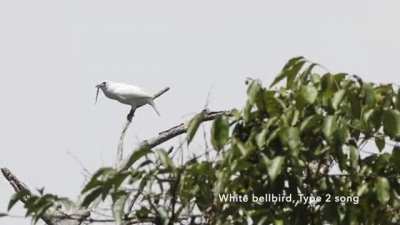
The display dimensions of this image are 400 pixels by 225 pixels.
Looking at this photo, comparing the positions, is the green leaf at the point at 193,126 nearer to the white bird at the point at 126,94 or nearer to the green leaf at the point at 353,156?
the green leaf at the point at 353,156

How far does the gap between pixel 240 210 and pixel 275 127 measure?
0.30m

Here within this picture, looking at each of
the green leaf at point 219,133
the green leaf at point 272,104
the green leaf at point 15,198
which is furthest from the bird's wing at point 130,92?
the green leaf at point 15,198

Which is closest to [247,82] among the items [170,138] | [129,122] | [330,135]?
[330,135]

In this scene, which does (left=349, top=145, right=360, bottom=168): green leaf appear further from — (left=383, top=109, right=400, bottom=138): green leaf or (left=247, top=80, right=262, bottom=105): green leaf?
(left=247, top=80, right=262, bottom=105): green leaf

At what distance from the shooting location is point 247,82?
143 inches

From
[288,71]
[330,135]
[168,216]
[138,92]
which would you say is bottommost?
[168,216]

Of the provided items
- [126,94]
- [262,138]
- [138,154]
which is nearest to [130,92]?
[126,94]

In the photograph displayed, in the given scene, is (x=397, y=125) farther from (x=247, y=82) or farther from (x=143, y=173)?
(x=143, y=173)

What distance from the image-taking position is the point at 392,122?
3.52 m

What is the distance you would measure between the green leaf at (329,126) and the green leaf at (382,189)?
A: 9.7 inches

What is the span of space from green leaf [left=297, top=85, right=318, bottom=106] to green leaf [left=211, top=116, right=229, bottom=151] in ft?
0.84

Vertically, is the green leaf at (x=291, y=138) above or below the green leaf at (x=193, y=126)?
below

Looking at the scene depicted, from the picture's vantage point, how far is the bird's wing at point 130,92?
9555 mm

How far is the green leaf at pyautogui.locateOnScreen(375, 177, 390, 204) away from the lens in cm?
344
